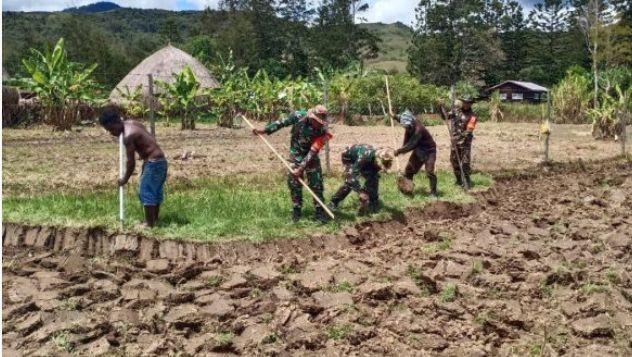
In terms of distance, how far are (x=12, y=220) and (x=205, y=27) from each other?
62.5m

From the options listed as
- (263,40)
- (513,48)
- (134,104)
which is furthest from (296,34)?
(134,104)

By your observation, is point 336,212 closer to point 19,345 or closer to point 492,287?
point 492,287

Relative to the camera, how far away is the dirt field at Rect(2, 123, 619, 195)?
10.0m

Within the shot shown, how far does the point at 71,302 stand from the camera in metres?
5.10

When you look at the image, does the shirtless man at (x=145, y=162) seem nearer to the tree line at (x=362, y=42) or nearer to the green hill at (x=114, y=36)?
the green hill at (x=114, y=36)

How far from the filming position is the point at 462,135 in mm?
9953

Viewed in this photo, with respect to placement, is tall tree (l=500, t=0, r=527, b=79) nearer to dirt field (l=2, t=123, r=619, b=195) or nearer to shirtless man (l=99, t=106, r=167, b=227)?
dirt field (l=2, t=123, r=619, b=195)

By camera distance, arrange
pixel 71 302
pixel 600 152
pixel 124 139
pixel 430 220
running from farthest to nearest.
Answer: pixel 600 152 < pixel 430 220 < pixel 124 139 < pixel 71 302

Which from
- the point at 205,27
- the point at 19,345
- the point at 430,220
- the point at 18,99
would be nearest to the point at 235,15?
the point at 205,27

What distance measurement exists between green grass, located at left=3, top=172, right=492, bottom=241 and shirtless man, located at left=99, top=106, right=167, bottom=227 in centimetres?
31

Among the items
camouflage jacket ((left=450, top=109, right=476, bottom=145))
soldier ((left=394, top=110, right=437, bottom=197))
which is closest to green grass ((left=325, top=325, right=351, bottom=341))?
soldier ((left=394, top=110, right=437, bottom=197))

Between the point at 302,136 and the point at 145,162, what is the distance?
1.91 meters

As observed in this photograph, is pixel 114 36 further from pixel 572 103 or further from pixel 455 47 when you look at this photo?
pixel 572 103

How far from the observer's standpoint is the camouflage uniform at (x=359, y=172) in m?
7.96
